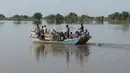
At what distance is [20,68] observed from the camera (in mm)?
17719

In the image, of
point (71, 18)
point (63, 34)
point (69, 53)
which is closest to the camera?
point (69, 53)

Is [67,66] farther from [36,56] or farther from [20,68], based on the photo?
[36,56]

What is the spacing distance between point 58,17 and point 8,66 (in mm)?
Result: 161975

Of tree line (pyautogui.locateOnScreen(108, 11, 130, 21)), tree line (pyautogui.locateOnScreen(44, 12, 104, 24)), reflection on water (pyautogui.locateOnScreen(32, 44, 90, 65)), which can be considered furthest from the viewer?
tree line (pyautogui.locateOnScreen(44, 12, 104, 24))

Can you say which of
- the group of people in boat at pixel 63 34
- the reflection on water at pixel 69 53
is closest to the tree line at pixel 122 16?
the group of people in boat at pixel 63 34

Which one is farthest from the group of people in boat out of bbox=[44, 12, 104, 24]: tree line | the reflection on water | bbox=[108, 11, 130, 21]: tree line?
bbox=[44, 12, 104, 24]: tree line

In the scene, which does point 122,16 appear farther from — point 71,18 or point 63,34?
point 63,34

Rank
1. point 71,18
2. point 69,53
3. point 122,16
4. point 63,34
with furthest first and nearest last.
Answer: point 71,18
point 122,16
point 63,34
point 69,53

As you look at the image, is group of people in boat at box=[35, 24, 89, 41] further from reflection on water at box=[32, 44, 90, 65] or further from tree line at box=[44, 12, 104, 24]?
tree line at box=[44, 12, 104, 24]

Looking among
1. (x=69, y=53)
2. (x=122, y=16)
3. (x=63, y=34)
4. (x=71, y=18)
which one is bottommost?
(x=69, y=53)

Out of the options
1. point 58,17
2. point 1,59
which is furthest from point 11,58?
point 58,17

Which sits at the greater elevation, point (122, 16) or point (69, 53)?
point (122, 16)

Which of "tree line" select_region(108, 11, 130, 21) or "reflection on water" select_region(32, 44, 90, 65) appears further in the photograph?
"tree line" select_region(108, 11, 130, 21)

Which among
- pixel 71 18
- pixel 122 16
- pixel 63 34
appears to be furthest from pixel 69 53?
pixel 71 18
